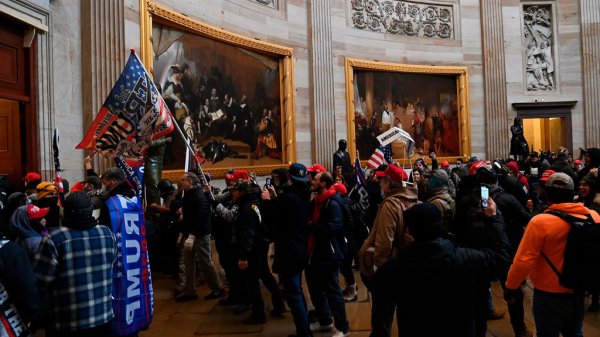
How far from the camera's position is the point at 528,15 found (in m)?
19.2

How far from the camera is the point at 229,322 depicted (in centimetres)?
566

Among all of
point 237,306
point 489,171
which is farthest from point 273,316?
point 489,171

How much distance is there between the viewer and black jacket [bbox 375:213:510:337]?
2.56 m

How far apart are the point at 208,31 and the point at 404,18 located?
354 inches

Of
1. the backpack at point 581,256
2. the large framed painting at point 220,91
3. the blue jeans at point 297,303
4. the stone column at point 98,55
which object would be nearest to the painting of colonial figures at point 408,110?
the large framed painting at point 220,91

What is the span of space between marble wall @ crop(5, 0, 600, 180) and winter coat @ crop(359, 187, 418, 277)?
18.7 ft

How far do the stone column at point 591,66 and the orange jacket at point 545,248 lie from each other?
17.8 m

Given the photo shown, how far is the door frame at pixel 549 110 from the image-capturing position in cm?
1877

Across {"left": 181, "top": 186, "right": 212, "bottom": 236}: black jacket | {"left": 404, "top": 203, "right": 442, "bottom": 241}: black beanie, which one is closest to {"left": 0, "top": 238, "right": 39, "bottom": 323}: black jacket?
{"left": 404, "top": 203, "right": 442, "bottom": 241}: black beanie

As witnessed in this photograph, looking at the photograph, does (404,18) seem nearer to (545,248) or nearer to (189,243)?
(189,243)

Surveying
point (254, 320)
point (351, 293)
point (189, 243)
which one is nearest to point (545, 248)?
point (254, 320)

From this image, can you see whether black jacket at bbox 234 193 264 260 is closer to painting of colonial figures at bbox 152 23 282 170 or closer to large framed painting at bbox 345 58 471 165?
painting of colonial figures at bbox 152 23 282 170

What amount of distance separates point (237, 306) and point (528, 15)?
1785 cm

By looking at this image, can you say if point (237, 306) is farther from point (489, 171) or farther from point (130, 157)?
point (489, 171)
